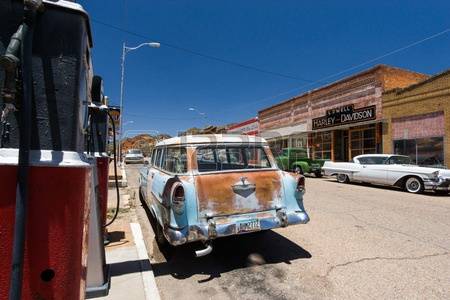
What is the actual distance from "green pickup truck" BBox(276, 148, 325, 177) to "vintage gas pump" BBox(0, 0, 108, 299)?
1803cm

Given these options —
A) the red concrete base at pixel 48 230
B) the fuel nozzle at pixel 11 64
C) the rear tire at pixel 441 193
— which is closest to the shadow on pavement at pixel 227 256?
the red concrete base at pixel 48 230

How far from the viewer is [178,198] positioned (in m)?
4.01

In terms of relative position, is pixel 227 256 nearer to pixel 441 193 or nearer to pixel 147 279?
pixel 147 279

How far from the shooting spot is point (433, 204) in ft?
29.5

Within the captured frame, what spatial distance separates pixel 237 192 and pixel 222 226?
551 millimetres

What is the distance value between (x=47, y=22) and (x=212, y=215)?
10.1 ft

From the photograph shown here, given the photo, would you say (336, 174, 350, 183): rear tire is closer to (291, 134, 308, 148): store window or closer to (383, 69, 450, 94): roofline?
(383, 69, 450, 94): roofline

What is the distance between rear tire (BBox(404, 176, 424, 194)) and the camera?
1148 centimetres

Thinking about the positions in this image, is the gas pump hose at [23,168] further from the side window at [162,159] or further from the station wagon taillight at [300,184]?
the side window at [162,159]

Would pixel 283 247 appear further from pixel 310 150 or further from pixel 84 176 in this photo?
pixel 310 150

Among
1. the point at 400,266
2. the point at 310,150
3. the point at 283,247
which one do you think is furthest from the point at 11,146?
the point at 310,150

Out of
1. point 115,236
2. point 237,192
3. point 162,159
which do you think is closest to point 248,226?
point 237,192

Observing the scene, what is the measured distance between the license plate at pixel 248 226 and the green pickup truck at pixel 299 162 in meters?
15.1

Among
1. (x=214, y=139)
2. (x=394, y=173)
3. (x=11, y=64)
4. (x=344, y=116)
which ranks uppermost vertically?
(x=344, y=116)
